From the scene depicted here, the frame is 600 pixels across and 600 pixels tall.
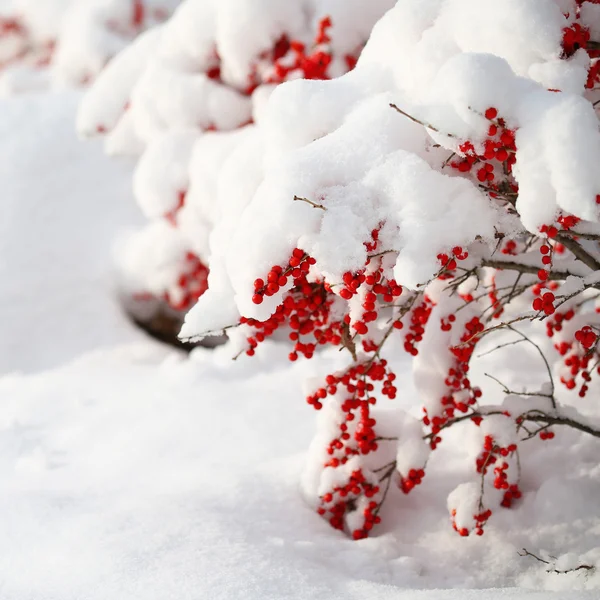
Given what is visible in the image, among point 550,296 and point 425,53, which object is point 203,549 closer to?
point 550,296

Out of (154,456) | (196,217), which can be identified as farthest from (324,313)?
(196,217)

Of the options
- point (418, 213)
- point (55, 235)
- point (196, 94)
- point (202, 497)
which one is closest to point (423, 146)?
point (418, 213)

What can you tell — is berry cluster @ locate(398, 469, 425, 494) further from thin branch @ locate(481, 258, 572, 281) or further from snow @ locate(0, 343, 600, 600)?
thin branch @ locate(481, 258, 572, 281)

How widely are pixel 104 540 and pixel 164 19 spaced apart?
9571mm

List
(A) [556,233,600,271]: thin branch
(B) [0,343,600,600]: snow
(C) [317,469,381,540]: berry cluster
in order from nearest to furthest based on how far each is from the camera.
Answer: (A) [556,233,600,271]: thin branch, (B) [0,343,600,600]: snow, (C) [317,469,381,540]: berry cluster

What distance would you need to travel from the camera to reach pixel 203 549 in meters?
2.59

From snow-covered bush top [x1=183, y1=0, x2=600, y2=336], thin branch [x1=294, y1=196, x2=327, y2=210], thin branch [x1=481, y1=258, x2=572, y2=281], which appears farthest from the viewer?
thin branch [x1=481, y1=258, x2=572, y2=281]

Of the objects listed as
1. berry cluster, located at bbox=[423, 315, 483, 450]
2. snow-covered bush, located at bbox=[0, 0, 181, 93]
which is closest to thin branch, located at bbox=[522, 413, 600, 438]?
berry cluster, located at bbox=[423, 315, 483, 450]

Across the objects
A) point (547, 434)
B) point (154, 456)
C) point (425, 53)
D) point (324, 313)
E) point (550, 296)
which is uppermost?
point (425, 53)

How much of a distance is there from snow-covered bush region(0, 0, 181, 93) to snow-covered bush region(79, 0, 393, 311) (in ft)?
13.8

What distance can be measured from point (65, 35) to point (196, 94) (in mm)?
6578

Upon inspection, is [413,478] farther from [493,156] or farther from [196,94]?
[196,94]

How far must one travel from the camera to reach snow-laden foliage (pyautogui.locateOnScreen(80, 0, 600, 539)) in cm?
185

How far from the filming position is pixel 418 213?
1982 mm
